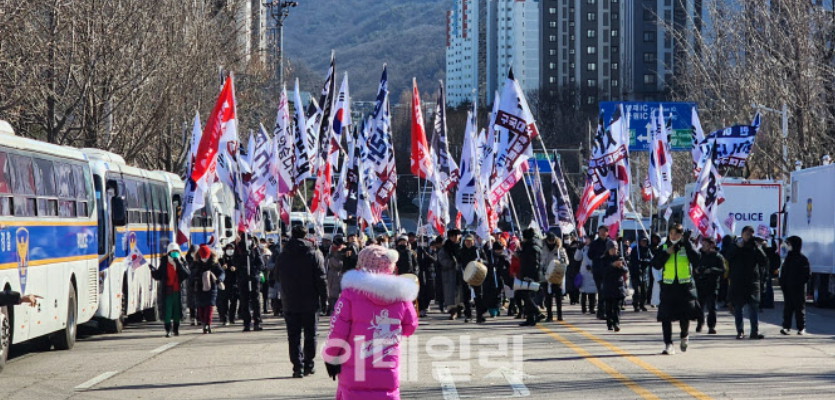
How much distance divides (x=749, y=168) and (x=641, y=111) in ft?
21.2

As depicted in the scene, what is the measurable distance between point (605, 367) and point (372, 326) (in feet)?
25.3

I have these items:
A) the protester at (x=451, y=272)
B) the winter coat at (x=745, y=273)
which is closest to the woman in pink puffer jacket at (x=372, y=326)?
the winter coat at (x=745, y=273)

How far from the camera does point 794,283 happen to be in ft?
73.0

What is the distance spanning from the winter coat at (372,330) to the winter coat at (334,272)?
1578 cm

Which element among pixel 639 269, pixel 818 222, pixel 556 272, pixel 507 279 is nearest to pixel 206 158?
pixel 507 279

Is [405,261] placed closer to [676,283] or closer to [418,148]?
[418,148]

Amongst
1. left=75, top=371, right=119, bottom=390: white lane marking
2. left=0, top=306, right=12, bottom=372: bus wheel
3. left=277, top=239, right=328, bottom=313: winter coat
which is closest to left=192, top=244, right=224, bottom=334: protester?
left=75, top=371, right=119, bottom=390: white lane marking

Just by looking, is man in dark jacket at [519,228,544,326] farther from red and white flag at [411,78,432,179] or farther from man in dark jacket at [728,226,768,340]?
red and white flag at [411,78,432,179]

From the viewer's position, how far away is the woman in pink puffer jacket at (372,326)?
9.10 meters

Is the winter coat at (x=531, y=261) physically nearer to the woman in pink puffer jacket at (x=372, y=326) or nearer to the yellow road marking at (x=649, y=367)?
the yellow road marking at (x=649, y=367)

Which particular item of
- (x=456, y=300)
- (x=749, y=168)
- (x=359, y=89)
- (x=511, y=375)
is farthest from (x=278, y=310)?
(x=359, y=89)

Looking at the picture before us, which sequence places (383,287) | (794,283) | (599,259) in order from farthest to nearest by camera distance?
1. (599,259)
2. (794,283)
3. (383,287)

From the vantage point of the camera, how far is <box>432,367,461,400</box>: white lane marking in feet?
45.4

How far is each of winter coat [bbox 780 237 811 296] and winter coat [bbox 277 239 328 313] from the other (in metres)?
9.45
